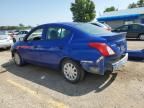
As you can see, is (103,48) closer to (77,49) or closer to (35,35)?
(77,49)

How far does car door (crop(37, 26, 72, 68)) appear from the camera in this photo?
A: 17.7ft

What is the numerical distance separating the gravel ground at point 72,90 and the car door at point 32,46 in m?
0.58

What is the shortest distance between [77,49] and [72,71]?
0.63m

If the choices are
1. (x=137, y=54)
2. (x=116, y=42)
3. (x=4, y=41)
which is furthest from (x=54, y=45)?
(x=4, y=41)

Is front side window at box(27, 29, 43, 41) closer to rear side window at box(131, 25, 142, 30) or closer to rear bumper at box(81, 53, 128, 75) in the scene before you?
rear bumper at box(81, 53, 128, 75)

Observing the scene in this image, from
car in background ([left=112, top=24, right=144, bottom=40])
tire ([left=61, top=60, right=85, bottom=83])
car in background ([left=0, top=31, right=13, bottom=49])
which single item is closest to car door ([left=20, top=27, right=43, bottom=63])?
tire ([left=61, top=60, right=85, bottom=83])

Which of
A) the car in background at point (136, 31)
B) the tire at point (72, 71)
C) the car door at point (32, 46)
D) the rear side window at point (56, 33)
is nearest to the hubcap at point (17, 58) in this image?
the car door at point (32, 46)

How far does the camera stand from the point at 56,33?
227 inches

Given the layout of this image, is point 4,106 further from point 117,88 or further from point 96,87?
point 117,88

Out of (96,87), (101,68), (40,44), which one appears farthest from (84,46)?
(40,44)

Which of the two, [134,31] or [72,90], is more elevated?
[134,31]

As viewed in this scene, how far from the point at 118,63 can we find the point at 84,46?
3.17 feet

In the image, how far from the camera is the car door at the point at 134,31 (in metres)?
16.0

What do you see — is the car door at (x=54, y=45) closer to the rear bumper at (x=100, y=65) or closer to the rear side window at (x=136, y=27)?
the rear bumper at (x=100, y=65)
